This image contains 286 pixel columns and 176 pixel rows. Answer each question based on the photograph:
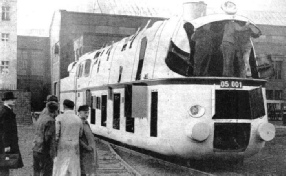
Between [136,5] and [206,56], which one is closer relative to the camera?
[206,56]

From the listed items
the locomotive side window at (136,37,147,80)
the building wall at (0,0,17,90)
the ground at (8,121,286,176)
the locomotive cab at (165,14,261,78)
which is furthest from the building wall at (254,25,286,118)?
the locomotive cab at (165,14,261,78)

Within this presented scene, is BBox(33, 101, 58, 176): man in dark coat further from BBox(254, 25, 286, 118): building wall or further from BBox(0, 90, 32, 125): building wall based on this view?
BBox(254, 25, 286, 118): building wall

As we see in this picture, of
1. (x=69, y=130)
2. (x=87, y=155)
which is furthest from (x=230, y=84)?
(x=69, y=130)

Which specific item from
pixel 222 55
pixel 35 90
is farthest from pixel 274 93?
pixel 222 55

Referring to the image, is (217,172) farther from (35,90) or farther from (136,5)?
(35,90)

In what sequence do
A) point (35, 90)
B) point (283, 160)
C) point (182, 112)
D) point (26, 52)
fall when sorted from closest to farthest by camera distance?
point (182, 112) < point (283, 160) < point (35, 90) < point (26, 52)

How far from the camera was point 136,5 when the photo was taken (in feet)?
151

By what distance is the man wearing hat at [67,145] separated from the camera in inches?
274

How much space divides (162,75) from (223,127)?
5.90ft

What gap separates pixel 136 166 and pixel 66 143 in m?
4.60

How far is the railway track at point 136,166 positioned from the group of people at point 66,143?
187 centimetres

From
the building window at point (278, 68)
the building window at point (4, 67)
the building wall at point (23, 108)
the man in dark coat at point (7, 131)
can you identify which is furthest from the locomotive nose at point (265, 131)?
the building window at point (278, 68)

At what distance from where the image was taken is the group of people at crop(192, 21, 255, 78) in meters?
10.2

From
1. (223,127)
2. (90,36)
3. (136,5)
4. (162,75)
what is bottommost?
(223,127)
